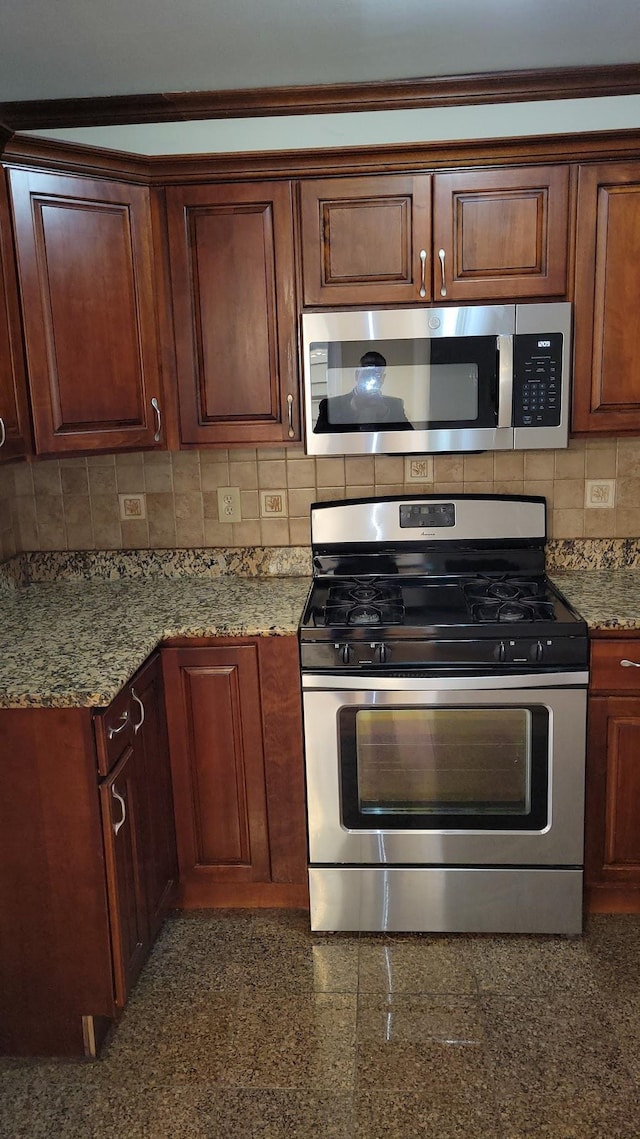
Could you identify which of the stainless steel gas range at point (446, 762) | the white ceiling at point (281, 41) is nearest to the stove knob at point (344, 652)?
the stainless steel gas range at point (446, 762)

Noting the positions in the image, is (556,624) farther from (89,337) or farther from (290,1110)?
(89,337)

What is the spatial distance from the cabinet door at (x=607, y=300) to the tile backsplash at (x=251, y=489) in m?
0.32

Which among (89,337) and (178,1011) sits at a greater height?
(89,337)

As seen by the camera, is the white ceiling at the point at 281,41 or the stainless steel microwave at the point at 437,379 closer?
the white ceiling at the point at 281,41

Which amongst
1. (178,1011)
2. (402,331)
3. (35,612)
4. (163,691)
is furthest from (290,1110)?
(402,331)

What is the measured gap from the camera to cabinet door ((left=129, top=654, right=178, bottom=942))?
2160 mm

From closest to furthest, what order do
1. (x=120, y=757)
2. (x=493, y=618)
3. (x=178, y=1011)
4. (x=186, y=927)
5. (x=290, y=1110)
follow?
(x=290, y=1110) < (x=120, y=757) < (x=178, y=1011) < (x=493, y=618) < (x=186, y=927)

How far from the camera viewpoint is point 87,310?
7.68 feet

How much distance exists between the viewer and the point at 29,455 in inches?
89.1

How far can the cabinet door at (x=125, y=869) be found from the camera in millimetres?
1922

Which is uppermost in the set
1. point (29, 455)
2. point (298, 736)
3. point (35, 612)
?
point (29, 455)

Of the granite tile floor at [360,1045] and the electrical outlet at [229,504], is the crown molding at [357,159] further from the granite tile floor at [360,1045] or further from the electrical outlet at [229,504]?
the granite tile floor at [360,1045]

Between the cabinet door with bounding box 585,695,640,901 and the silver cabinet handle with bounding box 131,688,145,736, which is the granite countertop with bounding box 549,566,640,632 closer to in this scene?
the cabinet door with bounding box 585,695,640,901

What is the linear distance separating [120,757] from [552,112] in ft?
7.30
